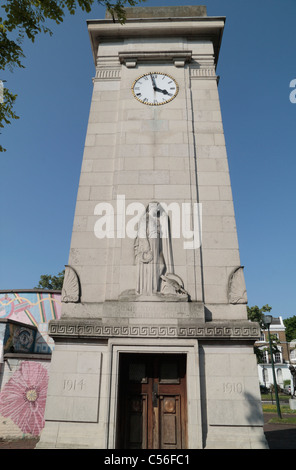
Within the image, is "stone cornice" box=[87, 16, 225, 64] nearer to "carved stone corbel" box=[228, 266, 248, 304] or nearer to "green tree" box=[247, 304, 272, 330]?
"carved stone corbel" box=[228, 266, 248, 304]

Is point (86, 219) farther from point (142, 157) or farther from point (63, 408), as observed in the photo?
point (63, 408)

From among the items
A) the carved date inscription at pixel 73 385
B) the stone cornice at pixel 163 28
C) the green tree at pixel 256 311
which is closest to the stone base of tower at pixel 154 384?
the carved date inscription at pixel 73 385

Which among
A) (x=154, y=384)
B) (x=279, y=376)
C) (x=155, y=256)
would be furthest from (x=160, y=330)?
(x=279, y=376)

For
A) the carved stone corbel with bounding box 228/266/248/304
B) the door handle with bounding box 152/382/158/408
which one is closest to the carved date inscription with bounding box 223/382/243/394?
the door handle with bounding box 152/382/158/408

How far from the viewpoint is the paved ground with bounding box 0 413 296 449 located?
43.4ft

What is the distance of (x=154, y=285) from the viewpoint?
32.1 ft

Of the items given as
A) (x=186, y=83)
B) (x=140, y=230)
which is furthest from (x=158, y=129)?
(x=140, y=230)

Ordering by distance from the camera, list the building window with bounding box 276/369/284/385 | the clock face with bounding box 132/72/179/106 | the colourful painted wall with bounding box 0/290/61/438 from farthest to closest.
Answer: the building window with bounding box 276/369/284/385
the colourful painted wall with bounding box 0/290/61/438
the clock face with bounding box 132/72/179/106

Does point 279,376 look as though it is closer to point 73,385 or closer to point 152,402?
point 152,402

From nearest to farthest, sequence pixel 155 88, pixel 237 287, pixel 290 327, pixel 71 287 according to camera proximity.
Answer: pixel 237 287 → pixel 71 287 → pixel 155 88 → pixel 290 327

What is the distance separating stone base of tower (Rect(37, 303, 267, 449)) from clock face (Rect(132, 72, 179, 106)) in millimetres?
8212

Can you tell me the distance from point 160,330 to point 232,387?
245cm
